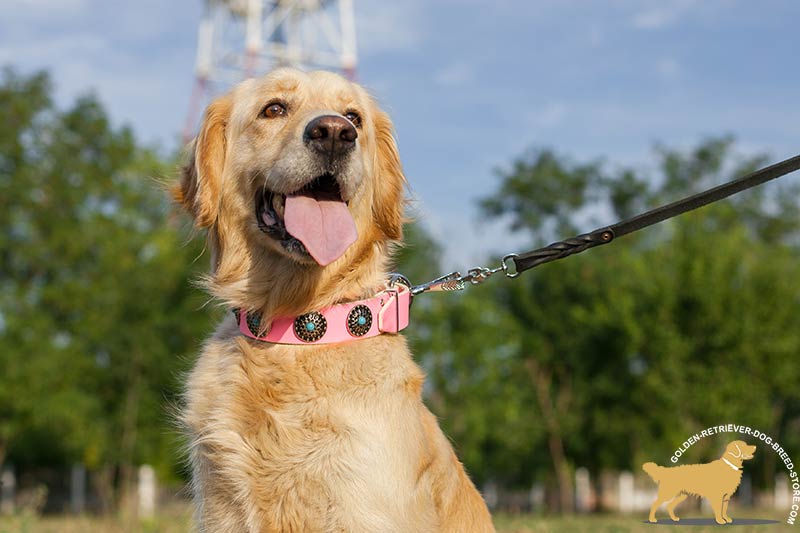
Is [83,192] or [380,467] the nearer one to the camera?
[380,467]

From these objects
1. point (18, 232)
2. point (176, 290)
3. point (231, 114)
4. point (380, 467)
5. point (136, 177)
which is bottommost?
point (380, 467)

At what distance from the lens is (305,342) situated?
385cm

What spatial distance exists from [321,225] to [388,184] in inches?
25.9

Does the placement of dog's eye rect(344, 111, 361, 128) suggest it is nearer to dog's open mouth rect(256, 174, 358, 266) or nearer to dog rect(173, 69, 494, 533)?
dog rect(173, 69, 494, 533)

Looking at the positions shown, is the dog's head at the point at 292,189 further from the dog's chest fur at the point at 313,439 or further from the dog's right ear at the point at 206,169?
the dog's chest fur at the point at 313,439

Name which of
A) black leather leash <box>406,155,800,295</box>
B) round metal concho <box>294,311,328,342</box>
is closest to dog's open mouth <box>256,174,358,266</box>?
round metal concho <box>294,311,328,342</box>

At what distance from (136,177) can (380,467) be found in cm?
3466

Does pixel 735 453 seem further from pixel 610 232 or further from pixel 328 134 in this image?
pixel 328 134

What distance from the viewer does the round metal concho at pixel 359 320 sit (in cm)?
392

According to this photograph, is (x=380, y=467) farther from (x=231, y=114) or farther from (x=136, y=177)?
(x=136, y=177)

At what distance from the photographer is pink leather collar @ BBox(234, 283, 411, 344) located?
3.88 m

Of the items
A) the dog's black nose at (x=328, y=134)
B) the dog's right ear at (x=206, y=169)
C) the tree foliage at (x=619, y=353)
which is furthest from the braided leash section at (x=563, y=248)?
the tree foliage at (x=619, y=353)

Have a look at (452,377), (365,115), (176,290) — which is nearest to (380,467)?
(365,115)

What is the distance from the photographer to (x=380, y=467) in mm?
3535
